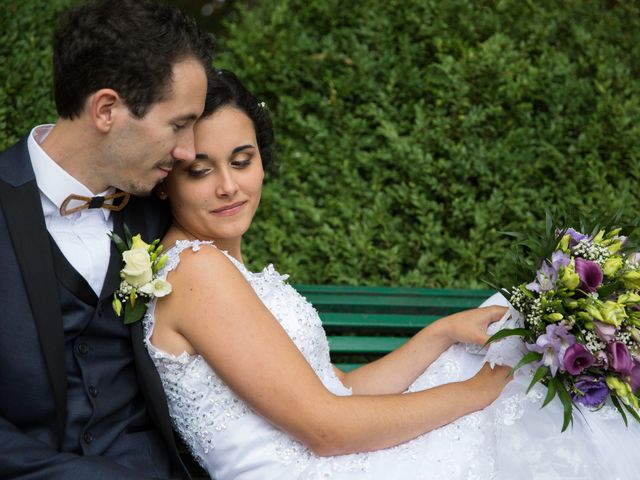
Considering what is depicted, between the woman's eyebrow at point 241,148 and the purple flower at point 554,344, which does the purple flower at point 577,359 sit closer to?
the purple flower at point 554,344

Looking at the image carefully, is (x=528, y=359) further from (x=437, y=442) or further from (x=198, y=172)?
(x=198, y=172)

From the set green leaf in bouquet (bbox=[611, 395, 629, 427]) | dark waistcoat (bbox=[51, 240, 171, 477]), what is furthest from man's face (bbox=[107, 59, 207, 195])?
green leaf in bouquet (bbox=[611, 395, 629, 427])

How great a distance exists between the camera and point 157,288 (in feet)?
8.95

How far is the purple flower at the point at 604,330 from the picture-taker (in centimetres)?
260

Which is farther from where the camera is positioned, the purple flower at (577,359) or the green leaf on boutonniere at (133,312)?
the green leaf on boutonniere at (133,312)

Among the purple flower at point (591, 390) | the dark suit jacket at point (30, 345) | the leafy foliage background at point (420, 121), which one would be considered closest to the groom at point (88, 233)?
the dark suit jacket at point (30, 345)

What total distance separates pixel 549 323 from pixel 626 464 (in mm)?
510

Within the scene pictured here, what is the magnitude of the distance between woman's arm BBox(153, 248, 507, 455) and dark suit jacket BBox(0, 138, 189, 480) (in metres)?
0.37

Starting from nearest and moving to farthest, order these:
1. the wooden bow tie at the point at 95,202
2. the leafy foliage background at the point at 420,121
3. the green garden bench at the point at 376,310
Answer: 1. the wooden bow tie at the point at 95,202
2. the green garden bench at the point at 376,310
3. the leafy foliage background at the point at 420,121

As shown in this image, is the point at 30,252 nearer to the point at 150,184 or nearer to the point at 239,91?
the point at 150,184

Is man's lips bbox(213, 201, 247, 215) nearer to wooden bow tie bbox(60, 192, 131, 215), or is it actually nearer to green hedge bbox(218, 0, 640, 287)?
wooden bow tie bbox(60, 192, 131, 215)

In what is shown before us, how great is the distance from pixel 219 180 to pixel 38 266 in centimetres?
73

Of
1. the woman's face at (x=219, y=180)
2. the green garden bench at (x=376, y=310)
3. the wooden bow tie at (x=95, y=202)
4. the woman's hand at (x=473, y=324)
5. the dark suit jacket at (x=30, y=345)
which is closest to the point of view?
the dark suit jacket at (x=30, y=345)

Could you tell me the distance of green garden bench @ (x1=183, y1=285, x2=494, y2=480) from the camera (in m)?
4.06
